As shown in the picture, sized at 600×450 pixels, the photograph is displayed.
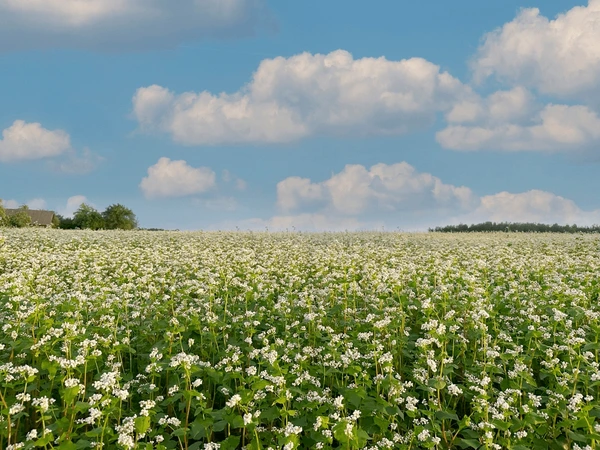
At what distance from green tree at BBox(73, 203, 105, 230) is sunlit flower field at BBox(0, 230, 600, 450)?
286 ft

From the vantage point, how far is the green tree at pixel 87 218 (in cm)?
9900

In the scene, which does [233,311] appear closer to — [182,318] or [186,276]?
[182,318]

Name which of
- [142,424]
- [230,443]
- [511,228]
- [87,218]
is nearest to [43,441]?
[142,424]

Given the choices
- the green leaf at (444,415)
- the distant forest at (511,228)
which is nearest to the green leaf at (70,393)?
the green leaf at (444,415)

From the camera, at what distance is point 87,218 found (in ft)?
330

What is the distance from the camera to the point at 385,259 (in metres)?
19.9

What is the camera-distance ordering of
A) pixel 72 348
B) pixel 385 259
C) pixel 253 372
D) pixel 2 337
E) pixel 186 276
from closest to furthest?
pixel 253 372 < pixel 72 348 < pixel 2 337 < pixel 186 276 < pixel 385 259

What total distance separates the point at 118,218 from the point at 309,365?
102939mm

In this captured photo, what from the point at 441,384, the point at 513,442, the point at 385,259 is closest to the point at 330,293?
the point at 441,384

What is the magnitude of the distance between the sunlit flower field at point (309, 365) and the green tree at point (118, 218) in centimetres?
9025

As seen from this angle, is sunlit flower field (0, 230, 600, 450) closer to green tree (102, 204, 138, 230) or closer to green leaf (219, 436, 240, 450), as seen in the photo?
green leaf (219, 436, 240, 450)

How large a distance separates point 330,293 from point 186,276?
21.7 ft

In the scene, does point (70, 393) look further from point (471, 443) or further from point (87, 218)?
point (87, 218)

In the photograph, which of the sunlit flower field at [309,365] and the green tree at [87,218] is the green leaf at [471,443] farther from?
the green tree at [87,218]
